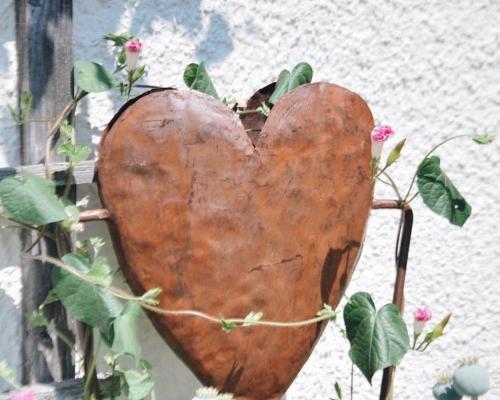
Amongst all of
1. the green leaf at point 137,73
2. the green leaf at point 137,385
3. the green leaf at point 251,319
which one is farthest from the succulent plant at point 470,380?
the green leaf at point 137,73

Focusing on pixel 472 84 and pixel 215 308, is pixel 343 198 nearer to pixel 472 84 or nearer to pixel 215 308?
pixel 215 308

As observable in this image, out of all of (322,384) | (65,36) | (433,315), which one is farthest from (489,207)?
(65,36)

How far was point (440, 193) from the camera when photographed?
1482 millimetres

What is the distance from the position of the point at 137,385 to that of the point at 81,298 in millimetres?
209

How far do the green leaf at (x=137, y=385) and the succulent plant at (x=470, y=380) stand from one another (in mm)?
570

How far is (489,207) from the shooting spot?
6.50 feet

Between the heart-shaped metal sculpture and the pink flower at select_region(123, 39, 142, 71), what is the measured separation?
7 cm

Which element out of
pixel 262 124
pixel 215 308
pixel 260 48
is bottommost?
pixel 215 308

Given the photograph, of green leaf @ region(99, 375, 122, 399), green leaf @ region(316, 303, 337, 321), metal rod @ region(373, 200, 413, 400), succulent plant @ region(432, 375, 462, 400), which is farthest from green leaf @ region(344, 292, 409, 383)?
green leaf @ region(99, 375, 122, 399)

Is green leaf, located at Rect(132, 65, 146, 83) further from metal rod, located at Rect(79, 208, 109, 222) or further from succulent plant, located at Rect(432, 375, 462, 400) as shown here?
succulent plant, located at Rect(432, 375, 462, 400)

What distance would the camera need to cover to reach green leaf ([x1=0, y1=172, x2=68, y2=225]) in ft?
4.01

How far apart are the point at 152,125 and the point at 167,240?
0.18 meters

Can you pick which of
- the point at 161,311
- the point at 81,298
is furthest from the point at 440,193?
the point at 81,298

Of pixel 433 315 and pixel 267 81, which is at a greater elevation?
pixel 267 81
